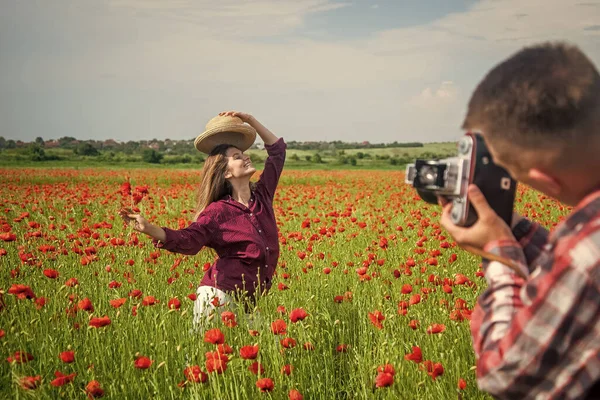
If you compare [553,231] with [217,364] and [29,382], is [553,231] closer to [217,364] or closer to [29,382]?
[217,364]

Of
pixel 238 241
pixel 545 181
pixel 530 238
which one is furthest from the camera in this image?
pixel 238 241

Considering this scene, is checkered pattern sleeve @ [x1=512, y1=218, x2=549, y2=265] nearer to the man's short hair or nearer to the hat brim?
the man's short hair

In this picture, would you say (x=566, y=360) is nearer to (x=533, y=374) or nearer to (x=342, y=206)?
(x=533, y=374)

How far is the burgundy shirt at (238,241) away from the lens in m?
3.59

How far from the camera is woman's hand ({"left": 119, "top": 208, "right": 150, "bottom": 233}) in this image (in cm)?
302

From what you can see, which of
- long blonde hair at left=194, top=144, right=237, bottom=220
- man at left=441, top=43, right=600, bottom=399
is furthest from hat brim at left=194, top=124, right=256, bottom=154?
man at left=441, top=43, right=600, bottom=399

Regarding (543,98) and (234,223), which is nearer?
(543,98)

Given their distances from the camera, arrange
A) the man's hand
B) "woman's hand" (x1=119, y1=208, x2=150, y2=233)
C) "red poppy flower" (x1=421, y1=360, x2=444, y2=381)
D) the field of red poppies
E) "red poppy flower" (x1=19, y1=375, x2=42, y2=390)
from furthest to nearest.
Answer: "woman's hand" (x1=119, y1=208, x2=150, y2=233), the field of red poppies, "red poppy flower" (x1=421, y1=360, x2=444, y2=381), "red poppy flower" (x1=19, y1=375, x2=42, y2=390), the man's hand

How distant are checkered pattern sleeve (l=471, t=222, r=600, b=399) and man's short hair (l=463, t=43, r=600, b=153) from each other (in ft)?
0.64

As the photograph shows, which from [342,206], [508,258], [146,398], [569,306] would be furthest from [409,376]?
[342,206]

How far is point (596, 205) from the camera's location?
1020 mm

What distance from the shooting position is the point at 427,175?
141 cm

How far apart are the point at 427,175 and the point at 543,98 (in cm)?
42

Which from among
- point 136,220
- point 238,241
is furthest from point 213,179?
point 136,220
